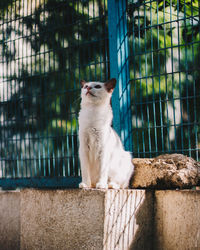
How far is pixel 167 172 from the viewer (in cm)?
374

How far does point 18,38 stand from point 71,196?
2577 mm

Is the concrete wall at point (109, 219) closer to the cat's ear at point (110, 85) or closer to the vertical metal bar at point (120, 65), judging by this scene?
the vertical metal bar at point (120, 65)

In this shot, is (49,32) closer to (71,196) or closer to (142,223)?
(71,196)

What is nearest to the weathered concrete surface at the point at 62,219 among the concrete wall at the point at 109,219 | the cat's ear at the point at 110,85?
the concrete wall at the point at 109,219

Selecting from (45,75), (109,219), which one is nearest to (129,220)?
(109,219)

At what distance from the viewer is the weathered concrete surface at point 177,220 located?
3404mm

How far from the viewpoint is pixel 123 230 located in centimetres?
350

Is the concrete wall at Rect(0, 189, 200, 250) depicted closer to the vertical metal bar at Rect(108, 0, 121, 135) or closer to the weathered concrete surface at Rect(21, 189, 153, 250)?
the weathered concrete surface at Rect(21, 189, 153, 250)

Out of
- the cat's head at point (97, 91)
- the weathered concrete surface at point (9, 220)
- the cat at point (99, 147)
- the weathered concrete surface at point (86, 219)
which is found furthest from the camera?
the weathered concrete surface at point (9, 220)

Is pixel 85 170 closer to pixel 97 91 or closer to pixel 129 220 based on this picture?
A: pixel 129 220

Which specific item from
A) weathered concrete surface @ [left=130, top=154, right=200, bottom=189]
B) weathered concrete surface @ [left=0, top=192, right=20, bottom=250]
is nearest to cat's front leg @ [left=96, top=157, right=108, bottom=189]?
weathered concrete surface @ [left=130, top=154, right=200, bottom=189]

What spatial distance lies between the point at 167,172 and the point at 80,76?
63.4 inches

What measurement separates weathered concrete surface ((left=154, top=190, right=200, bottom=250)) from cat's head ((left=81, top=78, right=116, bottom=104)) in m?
1.08

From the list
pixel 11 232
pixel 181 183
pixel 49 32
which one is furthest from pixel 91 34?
pixel 11 232
